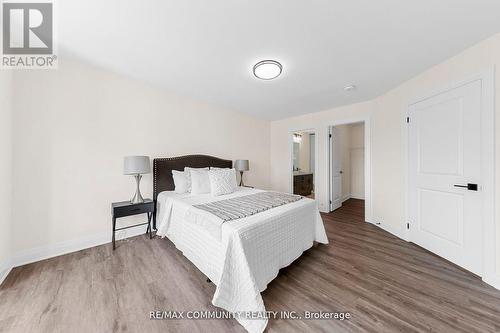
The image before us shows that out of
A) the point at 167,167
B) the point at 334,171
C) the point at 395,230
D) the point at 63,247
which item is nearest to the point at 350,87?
the point at 334,171

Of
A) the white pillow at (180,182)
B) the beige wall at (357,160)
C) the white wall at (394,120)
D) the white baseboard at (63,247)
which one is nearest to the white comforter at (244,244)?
the white pillow at (180,182)

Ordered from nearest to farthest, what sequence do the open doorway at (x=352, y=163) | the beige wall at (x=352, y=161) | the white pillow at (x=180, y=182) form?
the white pillow at (x=180, y=182) → the open doorway at (x=352, y=163) → the beige wall at (x=352, y=161)

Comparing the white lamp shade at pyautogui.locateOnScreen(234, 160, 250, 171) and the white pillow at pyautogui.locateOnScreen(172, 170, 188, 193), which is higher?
the white lamp shade at pyautogui.locateOnScreen(234, 160, 250, 171)

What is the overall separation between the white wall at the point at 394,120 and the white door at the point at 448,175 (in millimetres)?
158

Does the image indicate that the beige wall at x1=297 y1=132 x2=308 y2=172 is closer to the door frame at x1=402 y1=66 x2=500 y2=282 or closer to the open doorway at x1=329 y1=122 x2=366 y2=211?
the open doorway at x1=329 y1=122 x2=366 y2=211

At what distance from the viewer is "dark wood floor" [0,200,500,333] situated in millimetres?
1339

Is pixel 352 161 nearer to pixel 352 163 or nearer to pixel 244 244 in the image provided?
pixel 352 163

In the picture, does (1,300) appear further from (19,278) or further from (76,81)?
(76,81)

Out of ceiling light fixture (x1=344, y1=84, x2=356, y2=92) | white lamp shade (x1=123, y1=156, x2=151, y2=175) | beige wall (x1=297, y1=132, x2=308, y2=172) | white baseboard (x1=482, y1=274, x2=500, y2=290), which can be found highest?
ceiling light fixture (x1=344, y1=84, x2=356, y2=92)

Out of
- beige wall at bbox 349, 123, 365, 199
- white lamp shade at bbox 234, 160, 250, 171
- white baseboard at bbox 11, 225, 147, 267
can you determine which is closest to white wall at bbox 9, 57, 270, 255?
white baseboard at bbox 11, 225, 147, 267

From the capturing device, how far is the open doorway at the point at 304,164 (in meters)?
5.73

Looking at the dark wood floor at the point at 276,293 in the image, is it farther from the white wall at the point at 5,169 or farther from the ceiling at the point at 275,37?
the ceiling at the point at 275,37

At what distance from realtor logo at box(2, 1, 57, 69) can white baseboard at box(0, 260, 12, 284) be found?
6.79 ft

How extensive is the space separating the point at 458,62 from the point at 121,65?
13.6 feet
